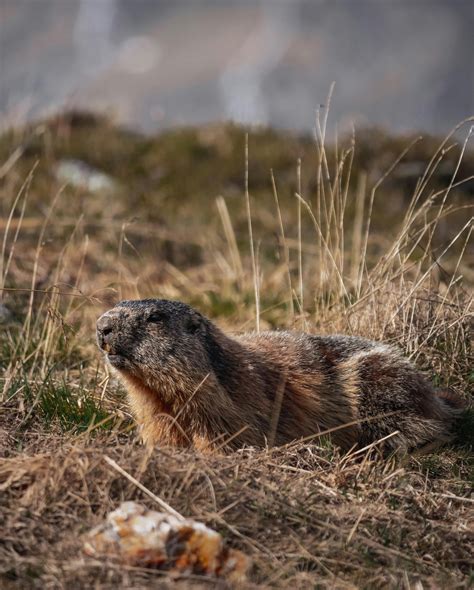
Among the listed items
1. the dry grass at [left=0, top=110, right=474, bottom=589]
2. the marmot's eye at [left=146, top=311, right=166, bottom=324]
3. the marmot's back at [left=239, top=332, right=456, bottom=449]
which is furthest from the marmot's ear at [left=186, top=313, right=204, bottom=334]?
the dry grass at [left=0, top=110, right=474, bottom=589]

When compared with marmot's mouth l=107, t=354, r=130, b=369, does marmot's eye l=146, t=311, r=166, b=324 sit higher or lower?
higher

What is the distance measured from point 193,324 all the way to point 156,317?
250mm

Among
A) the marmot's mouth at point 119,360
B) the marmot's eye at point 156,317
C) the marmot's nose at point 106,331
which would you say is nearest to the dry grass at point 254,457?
the marmot's mouth at point 119,360

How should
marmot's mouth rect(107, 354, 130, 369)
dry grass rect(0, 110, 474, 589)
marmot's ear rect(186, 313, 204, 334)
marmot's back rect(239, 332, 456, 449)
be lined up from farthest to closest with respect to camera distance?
marmot's back rect(239, 332, 456, 449), marmot's ear rect(186, 313, 204, 334), marmot's mouth rect(107, 354, 130, 369), dry grass rect(0, 110, 474, 589)

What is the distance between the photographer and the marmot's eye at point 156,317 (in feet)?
17.8

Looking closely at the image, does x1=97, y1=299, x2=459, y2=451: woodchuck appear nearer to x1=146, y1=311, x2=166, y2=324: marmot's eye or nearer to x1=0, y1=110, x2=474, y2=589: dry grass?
x1=146, y1=311, x2=166, y2=324: marmot's eye

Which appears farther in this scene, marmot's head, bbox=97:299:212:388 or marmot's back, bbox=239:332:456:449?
marmot's back, bbox=239:332:456:449

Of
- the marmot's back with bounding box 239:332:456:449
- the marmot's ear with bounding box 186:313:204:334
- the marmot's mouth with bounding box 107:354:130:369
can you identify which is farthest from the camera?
the marmot's back with bounding box 239:332:456:449

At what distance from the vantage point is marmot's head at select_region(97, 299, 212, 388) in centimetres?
529

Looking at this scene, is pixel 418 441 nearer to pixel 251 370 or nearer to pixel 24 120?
pixel 251 370

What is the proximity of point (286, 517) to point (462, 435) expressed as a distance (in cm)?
209

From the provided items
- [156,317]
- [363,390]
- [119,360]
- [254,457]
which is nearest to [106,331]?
[119,360]

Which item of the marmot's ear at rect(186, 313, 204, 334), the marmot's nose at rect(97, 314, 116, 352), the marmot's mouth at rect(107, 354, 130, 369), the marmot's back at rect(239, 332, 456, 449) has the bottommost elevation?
the marmot's back at rect(239, 332, 456, 449)

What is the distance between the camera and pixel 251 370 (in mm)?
5586
